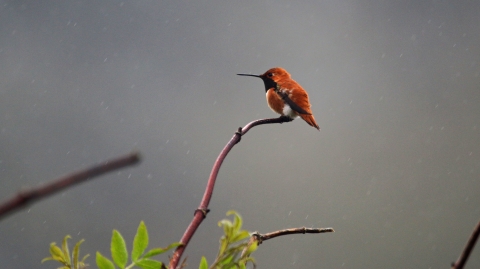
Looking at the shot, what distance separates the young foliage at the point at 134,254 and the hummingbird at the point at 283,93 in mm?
1261

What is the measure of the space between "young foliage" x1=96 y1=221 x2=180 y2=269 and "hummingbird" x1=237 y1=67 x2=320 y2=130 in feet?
4.14

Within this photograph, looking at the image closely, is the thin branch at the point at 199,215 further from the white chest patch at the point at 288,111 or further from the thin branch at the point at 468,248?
the white chest patch at the point at 288,111

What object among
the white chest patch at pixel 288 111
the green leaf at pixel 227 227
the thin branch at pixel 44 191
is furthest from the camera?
the white chest patch at pixel 288 111

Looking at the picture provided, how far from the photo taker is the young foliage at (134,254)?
1.05 feet

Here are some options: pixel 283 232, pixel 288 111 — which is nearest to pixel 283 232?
pixel 283 232

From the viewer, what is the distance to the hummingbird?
1.61 metres

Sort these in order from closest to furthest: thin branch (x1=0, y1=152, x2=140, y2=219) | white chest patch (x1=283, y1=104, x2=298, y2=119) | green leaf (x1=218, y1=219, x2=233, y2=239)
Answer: thin branch (x1=0, y1=152, x2=140, y2=219) < green leaf (x1=218, y1=219, x2=233, y2=239) < white chest patch (x1=283, y1=104, x2=298, y2=119)

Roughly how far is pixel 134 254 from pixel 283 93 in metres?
1.41

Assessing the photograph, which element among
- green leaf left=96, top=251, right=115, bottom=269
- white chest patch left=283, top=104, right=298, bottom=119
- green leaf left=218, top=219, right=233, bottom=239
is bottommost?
green leaf left=96, top=251, right=115, bottom=269

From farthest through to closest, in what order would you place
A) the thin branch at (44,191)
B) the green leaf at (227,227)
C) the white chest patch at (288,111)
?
the white chest patch at (288,111)
the green leaf at (227,227)
the thin branch at (44,191)

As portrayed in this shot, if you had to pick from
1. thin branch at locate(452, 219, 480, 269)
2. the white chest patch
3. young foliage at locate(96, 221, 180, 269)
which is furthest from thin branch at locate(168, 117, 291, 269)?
the white chest patch

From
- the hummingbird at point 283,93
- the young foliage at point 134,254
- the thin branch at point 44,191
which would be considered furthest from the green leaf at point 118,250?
the hummingbird at point 283,93

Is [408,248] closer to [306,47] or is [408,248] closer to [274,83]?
[306,47]

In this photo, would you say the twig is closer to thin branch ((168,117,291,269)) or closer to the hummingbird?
thin branch ((168,117,291,269))
